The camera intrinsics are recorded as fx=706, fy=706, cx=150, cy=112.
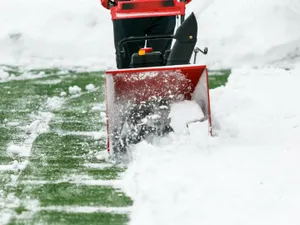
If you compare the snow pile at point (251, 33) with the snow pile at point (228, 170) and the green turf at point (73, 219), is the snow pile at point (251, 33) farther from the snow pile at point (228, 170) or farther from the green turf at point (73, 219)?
the green turf at point (73, 219)

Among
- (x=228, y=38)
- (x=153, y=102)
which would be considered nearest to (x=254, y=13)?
(x=228, y=38)

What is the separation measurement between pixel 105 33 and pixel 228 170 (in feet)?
17.0

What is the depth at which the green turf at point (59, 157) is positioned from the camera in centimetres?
429

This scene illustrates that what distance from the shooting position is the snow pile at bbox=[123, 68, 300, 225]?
4.01m

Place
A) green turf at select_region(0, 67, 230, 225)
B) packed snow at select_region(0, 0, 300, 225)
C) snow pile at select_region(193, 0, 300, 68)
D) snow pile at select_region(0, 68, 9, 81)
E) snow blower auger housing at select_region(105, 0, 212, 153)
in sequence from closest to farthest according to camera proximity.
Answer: packed snow at select_region(0, 0, 300, 225), green turf at select_region(0, 67, 230, 225), snow blower auger housing at select_region(105, 0, 212, 153), snow pile at select_region(0, 68, 9, 81), snow pile at select_region(193, 0, 300, 68)

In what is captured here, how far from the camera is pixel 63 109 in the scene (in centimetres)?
670

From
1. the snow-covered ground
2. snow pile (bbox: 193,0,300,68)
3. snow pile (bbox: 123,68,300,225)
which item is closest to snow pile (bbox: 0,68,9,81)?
the snow-covered ground

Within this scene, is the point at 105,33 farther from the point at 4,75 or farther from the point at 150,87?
the point at 150,87

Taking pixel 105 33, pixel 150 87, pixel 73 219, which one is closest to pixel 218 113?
pixel 150 87

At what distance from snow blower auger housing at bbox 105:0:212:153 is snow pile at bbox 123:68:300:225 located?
0.16 meters

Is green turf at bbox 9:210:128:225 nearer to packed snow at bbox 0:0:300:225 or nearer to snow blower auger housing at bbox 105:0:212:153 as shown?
packed snow at bbox 0:0:300:225

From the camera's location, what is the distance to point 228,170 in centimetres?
471

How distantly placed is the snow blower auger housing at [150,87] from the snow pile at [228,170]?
0.51 feet

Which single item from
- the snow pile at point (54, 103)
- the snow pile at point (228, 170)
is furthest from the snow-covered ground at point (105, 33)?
the snow pile at point (228, 170)
